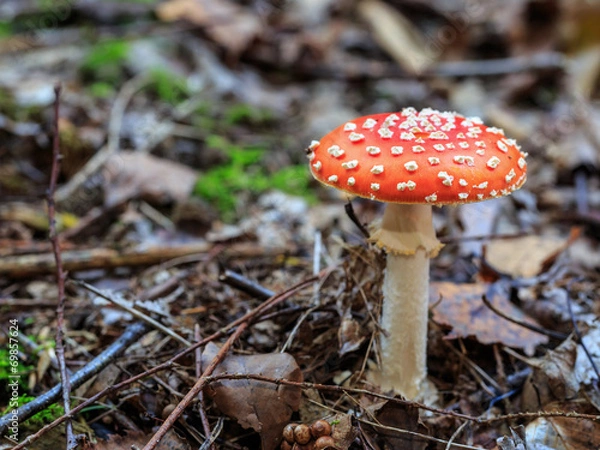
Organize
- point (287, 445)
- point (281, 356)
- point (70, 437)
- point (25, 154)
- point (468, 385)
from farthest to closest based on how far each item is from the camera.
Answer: point (25, 154), point (468, 385), point (281, 356), point (287, 445), point (70, 437)

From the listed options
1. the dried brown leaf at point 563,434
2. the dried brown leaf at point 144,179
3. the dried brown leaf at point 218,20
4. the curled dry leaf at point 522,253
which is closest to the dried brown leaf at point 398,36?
the dried brown leaf at point 218,20

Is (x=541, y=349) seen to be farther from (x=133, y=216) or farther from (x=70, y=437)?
(x=133, y=216)

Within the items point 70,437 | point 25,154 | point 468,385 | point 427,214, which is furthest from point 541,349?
point 25,154

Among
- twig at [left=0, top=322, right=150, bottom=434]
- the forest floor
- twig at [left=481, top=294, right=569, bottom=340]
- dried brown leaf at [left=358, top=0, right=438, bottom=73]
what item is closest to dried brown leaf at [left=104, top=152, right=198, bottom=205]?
the forest floor

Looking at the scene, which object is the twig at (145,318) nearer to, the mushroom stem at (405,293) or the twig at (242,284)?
the twig at (242,284)

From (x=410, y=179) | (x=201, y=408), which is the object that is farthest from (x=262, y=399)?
(x=410, y=179)

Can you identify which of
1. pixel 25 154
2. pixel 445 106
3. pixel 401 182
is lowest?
pixel 445 106

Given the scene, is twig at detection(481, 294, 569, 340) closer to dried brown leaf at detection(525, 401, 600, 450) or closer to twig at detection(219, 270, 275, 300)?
dried brown leaf at detection(525, 401, 600, 450)
